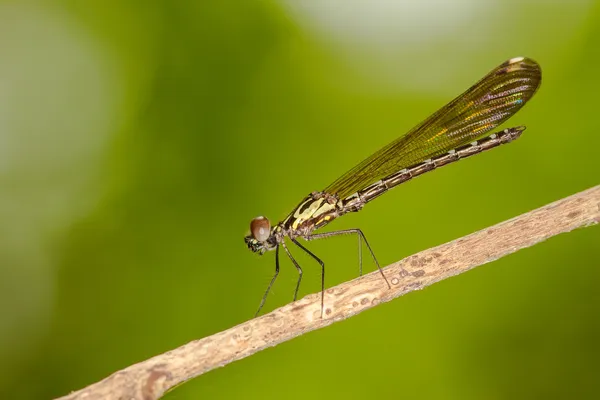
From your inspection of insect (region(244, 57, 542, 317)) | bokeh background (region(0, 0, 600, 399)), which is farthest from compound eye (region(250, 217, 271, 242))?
bokeh background (region(0, 0, 600, 399))

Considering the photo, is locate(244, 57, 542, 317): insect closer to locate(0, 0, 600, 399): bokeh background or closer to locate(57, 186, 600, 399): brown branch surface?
locate(0, 0, 600, 399): bokeh background

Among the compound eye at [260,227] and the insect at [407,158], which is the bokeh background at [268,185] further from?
Result: the compound eye at [260,227]

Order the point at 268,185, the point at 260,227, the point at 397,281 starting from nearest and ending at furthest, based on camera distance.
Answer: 1. the point at 397,281
2. the point at 260,227
3. the point at 268,185

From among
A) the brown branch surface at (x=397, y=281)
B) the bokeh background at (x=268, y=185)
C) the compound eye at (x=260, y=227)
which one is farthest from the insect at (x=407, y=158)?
the brown branch surface at (x=397, y=281)

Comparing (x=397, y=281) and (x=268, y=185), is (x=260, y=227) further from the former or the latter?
(x=397, y=281)

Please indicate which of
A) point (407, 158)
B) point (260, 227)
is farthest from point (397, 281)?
point (407, 158)

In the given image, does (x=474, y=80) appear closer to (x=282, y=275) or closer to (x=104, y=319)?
(x=282, y=275)
